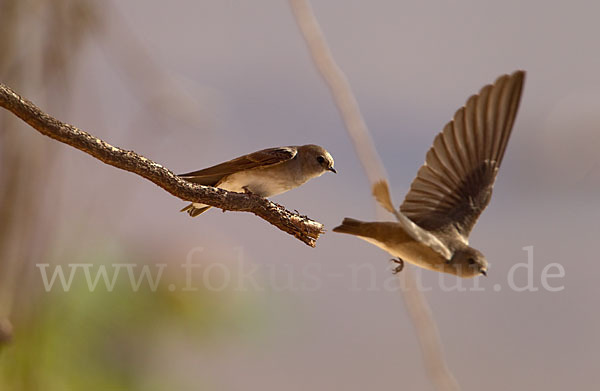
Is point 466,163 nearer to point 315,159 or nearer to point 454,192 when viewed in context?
point 454,192

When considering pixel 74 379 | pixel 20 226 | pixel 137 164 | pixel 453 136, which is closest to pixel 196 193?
pixel 137 164

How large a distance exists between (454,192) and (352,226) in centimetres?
10

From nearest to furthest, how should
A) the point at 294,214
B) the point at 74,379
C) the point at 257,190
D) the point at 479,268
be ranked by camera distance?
the point at 479,268
the point at 294,214
the point at 257,190
the point at 74,379

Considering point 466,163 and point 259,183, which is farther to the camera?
point 259,183

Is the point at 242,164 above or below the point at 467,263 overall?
above

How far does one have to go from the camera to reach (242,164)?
496 millimetres

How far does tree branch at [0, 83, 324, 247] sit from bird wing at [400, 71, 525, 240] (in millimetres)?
74

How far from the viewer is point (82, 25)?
2.25ft

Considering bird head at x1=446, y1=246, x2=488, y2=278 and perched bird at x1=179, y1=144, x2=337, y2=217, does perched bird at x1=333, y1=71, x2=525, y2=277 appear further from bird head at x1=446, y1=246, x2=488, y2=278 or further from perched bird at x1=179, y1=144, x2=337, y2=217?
perched bird at x1=179, y1=144, x2=337, y2=217

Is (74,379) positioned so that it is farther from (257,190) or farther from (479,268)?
(479,268)

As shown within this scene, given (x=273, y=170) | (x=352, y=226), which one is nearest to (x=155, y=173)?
(x=352, y=226)

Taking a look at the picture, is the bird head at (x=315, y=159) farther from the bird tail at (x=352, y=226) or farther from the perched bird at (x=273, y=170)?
the bird tail at (x=352, y=226)

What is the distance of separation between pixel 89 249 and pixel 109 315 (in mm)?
261

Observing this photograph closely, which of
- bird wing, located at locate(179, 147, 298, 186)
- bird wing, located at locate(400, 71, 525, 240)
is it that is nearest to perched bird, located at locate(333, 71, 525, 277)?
bird wing, located at locate(400, 71, 525, 240)
